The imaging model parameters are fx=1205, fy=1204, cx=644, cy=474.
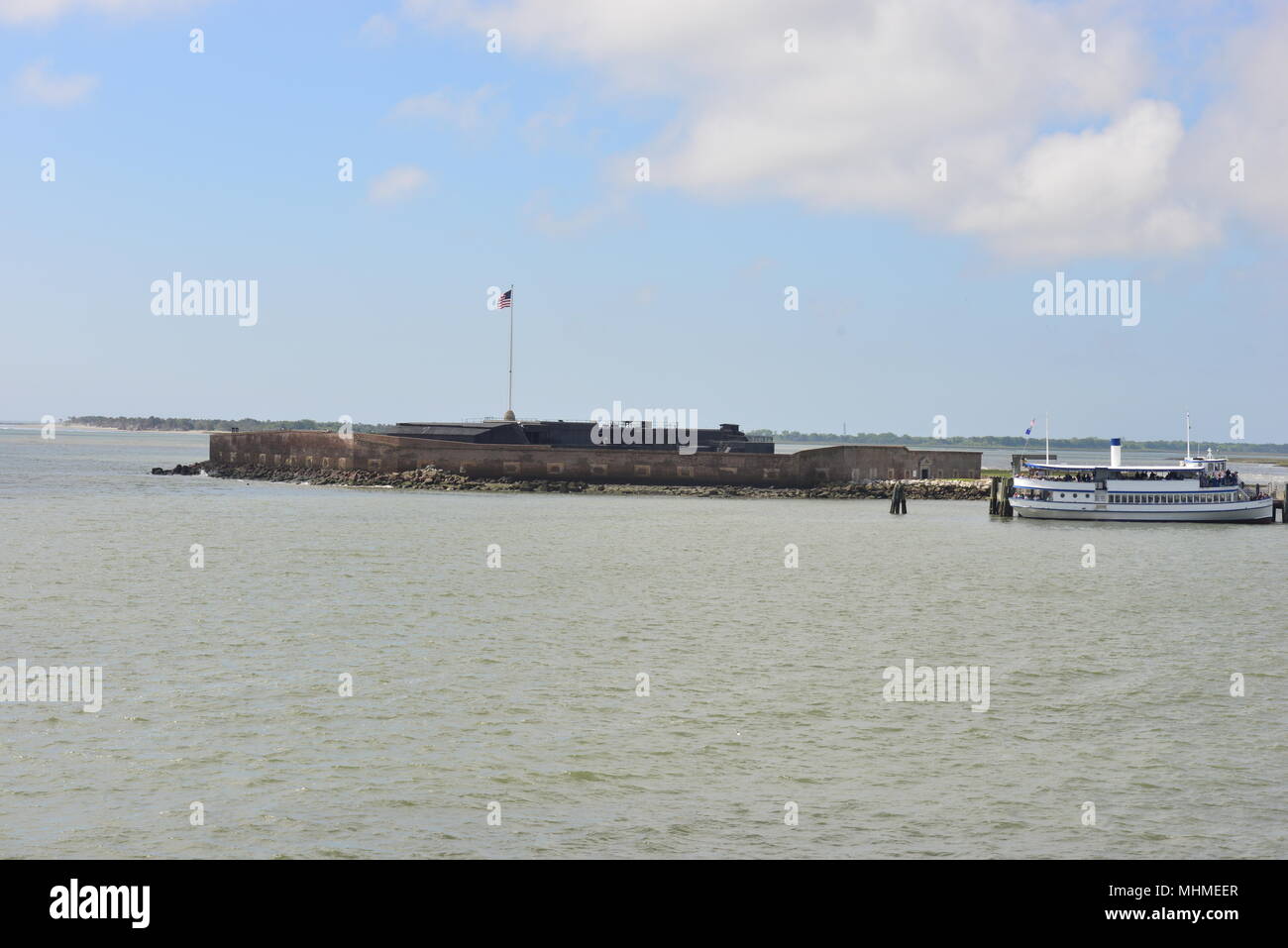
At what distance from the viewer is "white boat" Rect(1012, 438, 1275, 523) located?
212 ft

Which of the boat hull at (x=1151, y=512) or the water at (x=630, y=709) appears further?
the boat hull at (x=1151, y=512)

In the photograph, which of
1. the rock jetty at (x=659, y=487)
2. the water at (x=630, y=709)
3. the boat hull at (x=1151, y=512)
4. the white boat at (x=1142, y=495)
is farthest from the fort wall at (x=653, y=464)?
the water at (x=630, y=709)

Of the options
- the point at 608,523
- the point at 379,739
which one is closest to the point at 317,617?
the point at 379,739

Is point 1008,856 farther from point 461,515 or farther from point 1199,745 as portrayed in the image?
point 461,515

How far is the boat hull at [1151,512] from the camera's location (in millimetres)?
64688

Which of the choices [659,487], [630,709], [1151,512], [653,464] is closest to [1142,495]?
[1151,512]

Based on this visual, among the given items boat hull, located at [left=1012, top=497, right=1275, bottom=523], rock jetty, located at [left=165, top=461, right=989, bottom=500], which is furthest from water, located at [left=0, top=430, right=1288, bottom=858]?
rock jetty, located at [left=165, top=461, right=989, bottom=500]

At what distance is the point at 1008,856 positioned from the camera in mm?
11656

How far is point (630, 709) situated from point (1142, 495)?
53965 mm

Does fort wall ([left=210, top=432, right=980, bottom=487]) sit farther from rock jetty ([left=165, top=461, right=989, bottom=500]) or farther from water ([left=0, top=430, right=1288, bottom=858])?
water ([left=0, top=430, right=1288, bottom=858])

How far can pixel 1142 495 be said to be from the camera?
6481cm

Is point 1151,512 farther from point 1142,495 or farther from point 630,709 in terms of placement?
point 630,709

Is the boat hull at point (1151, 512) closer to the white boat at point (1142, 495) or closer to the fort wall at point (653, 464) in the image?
the white boat at point (1142, 495)

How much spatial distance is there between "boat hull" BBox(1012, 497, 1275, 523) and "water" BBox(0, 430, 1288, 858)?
21.6 meters
